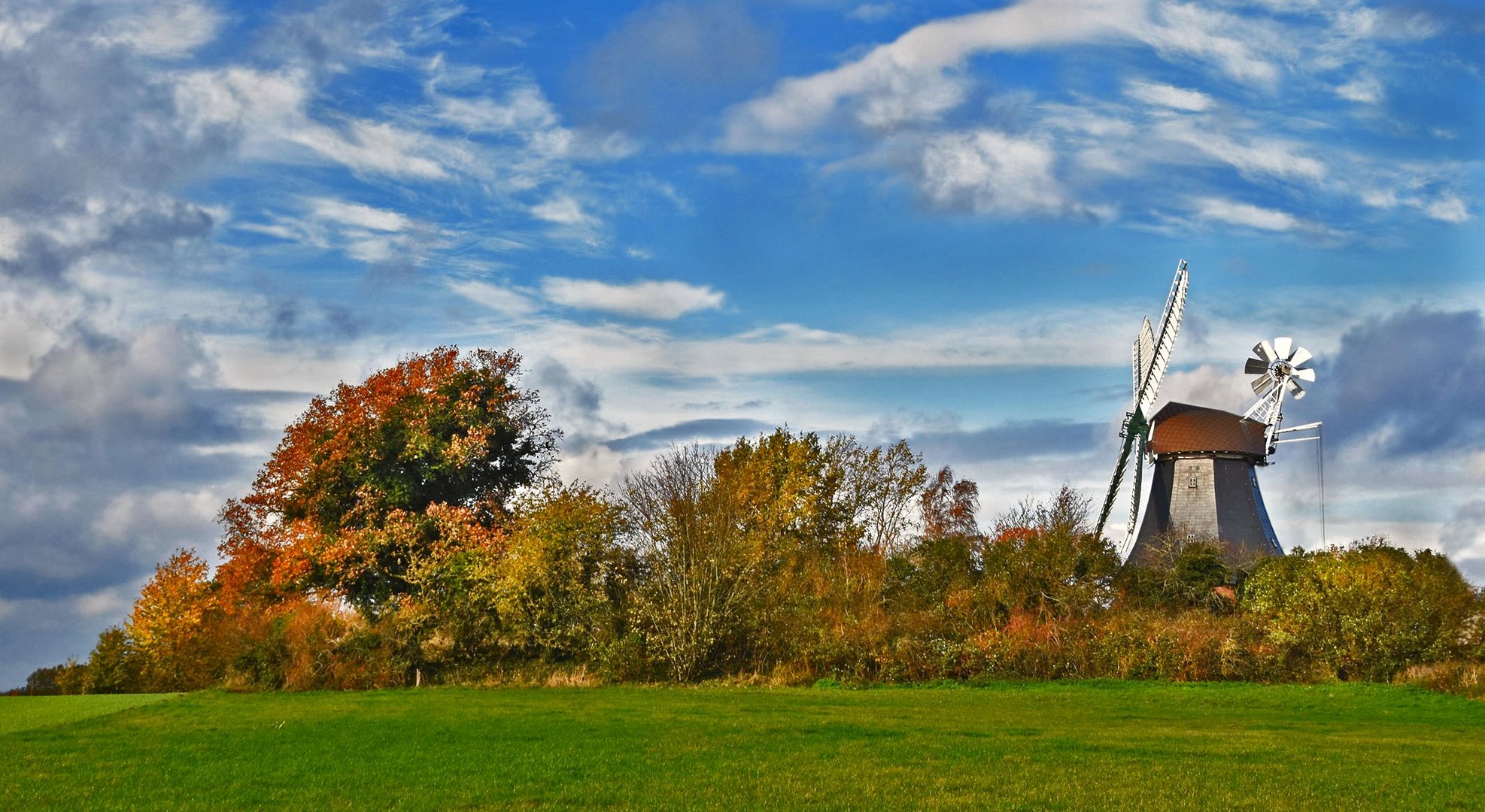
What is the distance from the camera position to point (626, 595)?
Result: 3675 cm

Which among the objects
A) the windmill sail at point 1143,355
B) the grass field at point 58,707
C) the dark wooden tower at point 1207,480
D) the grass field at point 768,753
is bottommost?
the grass field at point 768,753

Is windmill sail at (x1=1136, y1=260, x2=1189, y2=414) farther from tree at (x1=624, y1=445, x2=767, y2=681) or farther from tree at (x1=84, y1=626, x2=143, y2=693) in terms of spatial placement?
tree at (x1=84, y1=626, x2=143, y2=693)

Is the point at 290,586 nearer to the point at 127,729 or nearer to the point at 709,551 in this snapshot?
the point at 709,551

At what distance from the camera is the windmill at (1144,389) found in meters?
59.8

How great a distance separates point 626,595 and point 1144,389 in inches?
1348

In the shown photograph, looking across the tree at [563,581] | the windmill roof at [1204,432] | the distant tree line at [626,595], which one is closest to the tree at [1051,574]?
the distant tree line at [626,595]

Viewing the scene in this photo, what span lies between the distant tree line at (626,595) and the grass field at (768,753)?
5.36m

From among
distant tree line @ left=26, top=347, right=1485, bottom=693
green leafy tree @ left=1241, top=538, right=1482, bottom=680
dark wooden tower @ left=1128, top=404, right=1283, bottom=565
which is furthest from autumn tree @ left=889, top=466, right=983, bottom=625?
dark wooden tower @ left=1128, top=404, right=1283, bottom=565

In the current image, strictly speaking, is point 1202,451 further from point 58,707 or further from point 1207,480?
point 58,707

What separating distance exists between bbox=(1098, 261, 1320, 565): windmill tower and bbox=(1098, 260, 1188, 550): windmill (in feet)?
0.13

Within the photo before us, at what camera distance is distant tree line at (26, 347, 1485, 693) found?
3416 cm

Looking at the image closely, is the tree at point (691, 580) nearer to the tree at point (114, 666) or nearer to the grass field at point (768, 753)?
the grass field at point (768, 753)

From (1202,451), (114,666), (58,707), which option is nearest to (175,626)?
(114,666)

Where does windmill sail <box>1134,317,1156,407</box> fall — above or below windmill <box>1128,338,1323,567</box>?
above
